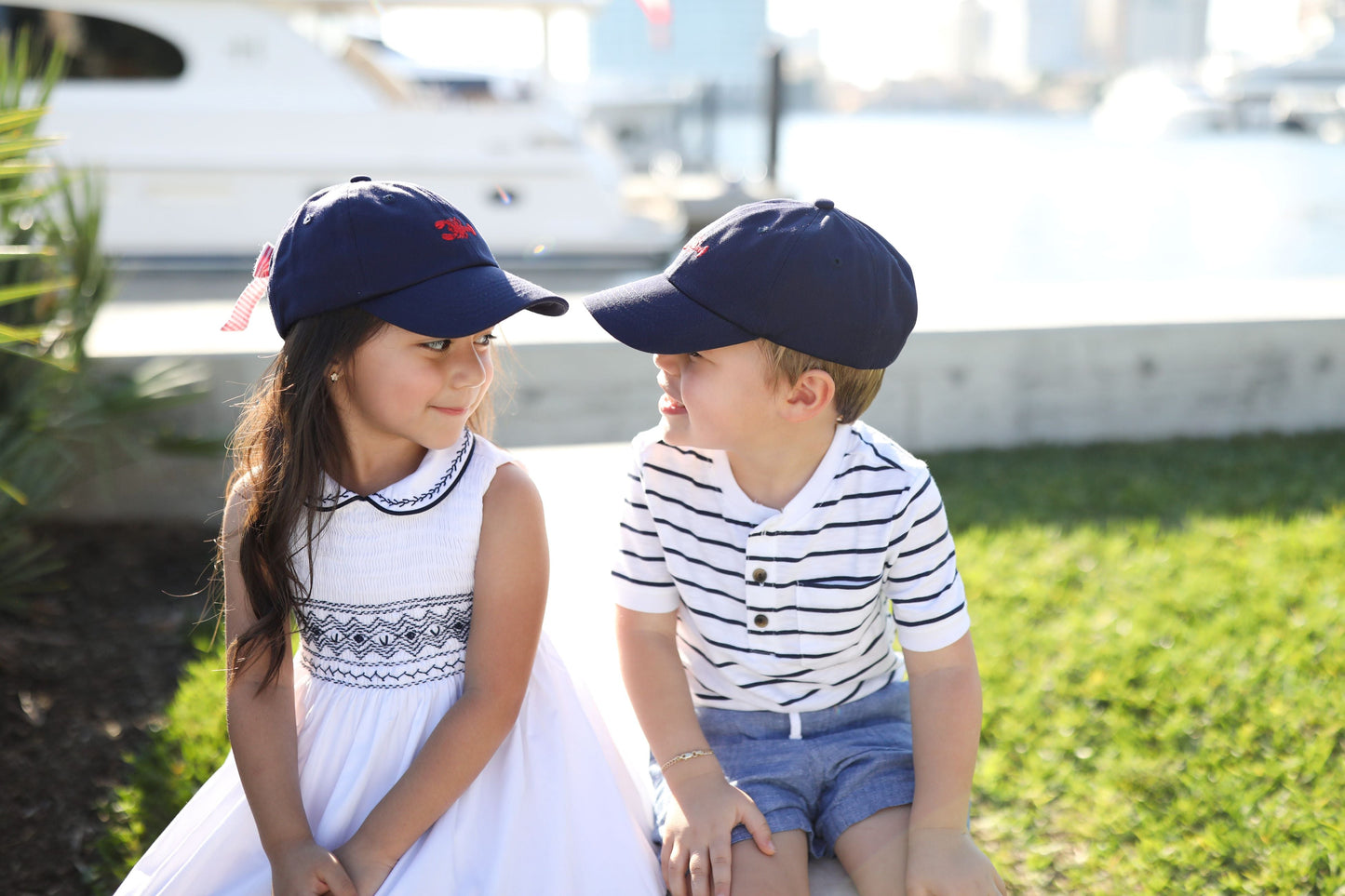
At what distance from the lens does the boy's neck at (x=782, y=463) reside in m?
1.66

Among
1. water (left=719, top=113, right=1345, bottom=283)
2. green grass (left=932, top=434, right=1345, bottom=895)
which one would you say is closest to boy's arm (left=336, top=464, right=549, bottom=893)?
green grass (left=932, top=434, right=1345, bottom=895)

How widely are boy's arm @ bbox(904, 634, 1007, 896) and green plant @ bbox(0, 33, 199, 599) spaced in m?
2.12

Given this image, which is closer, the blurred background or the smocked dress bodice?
the smocked dress bodice

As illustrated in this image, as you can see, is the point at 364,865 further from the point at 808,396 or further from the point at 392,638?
the point at 808,396

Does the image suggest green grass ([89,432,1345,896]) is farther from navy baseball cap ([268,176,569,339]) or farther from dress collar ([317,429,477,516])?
navy baseball cap ([268,176,569,339])

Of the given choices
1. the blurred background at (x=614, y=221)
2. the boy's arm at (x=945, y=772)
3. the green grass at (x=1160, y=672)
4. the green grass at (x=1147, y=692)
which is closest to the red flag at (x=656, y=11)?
the blurred background at (x=614, y=221)

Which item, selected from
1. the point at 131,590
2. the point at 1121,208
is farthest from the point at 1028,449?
the point at 1121,208

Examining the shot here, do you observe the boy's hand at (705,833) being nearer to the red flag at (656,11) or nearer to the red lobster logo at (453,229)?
the red lobster logo at (453,229)

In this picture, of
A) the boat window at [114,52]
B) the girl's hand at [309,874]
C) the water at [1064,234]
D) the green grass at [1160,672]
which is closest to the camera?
the girl's hand at [309,874]

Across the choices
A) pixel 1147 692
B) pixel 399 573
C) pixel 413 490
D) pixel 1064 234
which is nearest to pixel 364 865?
pixel 399 573

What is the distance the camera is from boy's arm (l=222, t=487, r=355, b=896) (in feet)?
4.86

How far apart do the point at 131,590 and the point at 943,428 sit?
9.93 feet

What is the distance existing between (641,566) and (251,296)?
0.74m

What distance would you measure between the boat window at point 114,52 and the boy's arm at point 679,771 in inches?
377
